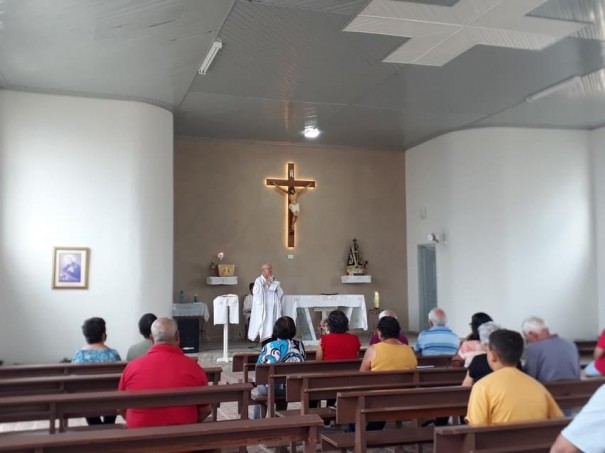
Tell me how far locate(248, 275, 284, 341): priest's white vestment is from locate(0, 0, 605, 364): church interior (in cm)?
134

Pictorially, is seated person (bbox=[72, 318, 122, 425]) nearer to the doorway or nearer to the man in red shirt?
the man in red shirt

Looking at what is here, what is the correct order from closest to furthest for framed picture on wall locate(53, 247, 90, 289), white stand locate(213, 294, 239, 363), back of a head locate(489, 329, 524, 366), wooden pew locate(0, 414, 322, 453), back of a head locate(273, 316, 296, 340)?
1. wooden pew locate(0, 414, 322, 453)
2. back of a head locate(489, 329, 524, 366)
3. back of a head locate(273, 316, 296, 340)
4. framed picture on wall locate(53, 247, 90, 289)
5. white stand locate(213, 294, 239, 363)

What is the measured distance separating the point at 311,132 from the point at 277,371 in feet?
25.0

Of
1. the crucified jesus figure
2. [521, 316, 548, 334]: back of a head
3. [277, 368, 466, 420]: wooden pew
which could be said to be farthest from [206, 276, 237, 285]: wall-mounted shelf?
[521, 316, 548, 334]: back of a head

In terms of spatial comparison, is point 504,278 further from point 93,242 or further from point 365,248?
point 93,242

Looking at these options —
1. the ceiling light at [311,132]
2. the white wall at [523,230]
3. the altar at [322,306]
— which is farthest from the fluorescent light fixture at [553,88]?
the altar at [322,306]

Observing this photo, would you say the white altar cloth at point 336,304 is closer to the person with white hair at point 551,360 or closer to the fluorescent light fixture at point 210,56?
the fluorescent light fixture at point 210,56

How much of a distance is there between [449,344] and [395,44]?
361cm

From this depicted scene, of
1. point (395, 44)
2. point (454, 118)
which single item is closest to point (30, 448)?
point (395, 44)

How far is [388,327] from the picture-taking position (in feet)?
14.5

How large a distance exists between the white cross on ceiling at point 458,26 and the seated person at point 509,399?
429cm

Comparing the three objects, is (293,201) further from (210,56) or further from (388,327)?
(388,327)

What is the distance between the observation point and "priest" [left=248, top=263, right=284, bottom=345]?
9938mm

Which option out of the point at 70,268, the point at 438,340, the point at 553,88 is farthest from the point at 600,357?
the point at 70,268
